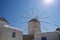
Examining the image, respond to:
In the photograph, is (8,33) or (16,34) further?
(16,34)

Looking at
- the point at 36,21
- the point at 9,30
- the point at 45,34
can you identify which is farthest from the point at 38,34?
the point at 36,21

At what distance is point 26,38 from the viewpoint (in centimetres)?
3375

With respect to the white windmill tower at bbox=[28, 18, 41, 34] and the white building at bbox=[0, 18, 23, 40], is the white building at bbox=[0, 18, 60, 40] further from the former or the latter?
the white windmill tower at bbox=[28, 18, 41, 34]

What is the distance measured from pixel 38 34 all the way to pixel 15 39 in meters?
5.03

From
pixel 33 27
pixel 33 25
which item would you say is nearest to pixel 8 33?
pixel 33 27

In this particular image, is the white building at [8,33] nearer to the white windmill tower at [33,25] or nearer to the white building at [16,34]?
the white building at [16,34]

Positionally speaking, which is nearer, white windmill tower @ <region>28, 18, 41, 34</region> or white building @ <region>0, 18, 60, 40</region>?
white building @ <region>0, 18, 60, 40</region>

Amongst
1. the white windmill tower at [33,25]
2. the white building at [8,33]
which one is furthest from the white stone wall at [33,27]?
the white building at [8,33]

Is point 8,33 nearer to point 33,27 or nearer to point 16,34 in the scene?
point 16,34

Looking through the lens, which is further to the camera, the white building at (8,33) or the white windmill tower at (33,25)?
the white windmill tower at (33,25)

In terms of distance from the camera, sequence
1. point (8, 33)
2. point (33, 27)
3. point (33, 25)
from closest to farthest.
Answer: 1. point (8, 33)
2. point (33, 27)
3. point (33, 25)

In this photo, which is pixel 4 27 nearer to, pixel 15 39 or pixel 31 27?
pixel 15 39

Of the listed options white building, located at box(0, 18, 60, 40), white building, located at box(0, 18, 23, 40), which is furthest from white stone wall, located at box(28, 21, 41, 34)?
white building, located at box(0, 18, 23, 40)

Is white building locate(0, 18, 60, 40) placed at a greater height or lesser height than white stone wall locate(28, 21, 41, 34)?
lesser
